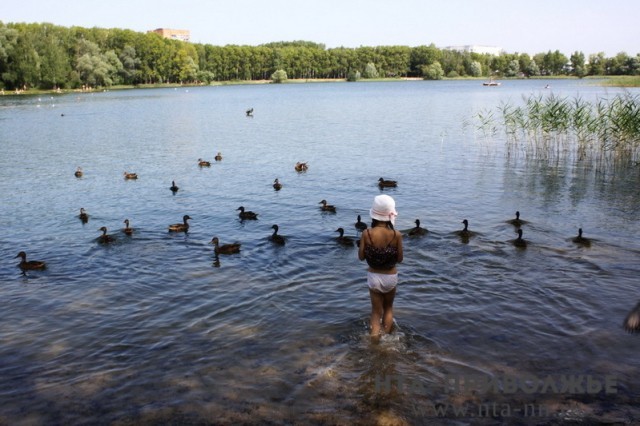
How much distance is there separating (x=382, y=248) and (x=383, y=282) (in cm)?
66

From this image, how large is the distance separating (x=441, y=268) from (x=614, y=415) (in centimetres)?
670

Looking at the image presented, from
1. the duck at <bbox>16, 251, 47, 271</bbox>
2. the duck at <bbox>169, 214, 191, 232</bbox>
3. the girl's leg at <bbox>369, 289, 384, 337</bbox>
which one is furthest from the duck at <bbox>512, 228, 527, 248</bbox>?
the duck at <bbox>16, 251, 47, 271</bbox>

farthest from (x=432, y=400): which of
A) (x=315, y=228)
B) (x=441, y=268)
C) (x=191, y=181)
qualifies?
(x=191, y=181)

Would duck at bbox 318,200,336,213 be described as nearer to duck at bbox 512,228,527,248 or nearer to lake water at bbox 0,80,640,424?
→ lake water at bbox 0,80,640,424

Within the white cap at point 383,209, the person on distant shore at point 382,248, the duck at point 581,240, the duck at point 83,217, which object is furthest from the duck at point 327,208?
the white cap at point 383,209

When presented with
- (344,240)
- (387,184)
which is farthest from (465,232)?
(387,184)

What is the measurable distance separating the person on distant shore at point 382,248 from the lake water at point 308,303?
1431 millimetres

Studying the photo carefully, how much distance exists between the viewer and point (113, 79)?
487 ft

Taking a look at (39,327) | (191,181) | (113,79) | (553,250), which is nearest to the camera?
(39,327)

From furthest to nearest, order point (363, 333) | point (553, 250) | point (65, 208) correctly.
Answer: point (65, 208), point (553, 250), point (363, 333)

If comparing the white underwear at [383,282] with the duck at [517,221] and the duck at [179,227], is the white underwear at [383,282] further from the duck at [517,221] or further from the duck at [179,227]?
the duck at [179,227]

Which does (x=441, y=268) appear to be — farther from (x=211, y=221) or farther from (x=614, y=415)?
(x=211, y=221)

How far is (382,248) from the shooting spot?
8586mm

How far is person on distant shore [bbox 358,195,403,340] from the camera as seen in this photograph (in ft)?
27.6
